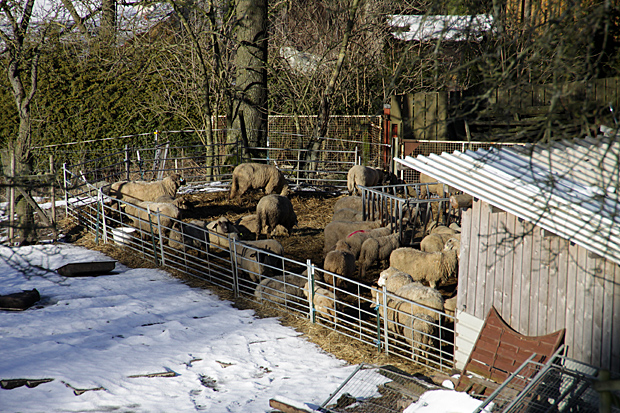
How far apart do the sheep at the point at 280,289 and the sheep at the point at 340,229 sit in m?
2.53

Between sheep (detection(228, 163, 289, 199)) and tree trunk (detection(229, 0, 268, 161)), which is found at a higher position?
tree trunk (detection(229, 0, 268, 161))

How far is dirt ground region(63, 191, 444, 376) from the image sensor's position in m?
7.77

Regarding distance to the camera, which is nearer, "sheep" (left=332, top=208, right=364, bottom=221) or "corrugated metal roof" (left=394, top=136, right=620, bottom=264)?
"corrugated metal roof" (left=394, top=136, right=620, bottom=264)

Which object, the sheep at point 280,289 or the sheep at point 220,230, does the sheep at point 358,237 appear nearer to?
the sheep at point 280,289

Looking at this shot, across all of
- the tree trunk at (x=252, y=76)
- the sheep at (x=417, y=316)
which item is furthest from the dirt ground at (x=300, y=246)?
the tree trunk at (x=252, y=76)

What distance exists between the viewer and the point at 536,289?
20.3ft

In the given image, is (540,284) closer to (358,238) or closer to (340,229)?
(358,238)

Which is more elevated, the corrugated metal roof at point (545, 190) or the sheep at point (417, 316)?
the corrugated metal roof at point (545, 190)

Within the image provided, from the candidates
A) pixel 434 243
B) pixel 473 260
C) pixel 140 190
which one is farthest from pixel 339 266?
pixel 140 190

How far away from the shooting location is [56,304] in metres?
8.97

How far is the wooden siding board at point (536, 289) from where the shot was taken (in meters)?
6.14

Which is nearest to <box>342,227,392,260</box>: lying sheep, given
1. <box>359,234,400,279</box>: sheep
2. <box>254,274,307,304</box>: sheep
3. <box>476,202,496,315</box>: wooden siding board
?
<box>359,234,400,279</box>: sheep

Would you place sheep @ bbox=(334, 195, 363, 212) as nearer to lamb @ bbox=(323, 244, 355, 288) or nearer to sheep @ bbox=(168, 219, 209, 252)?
sheep @ bbox=(168, 219, 209, 252)

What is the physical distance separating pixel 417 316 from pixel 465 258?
4.39 ft
